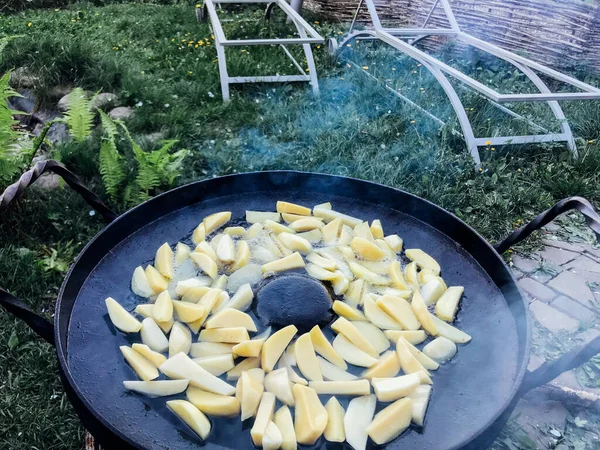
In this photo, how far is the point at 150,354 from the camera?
140 cm

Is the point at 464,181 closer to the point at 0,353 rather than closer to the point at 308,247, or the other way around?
the point at 308,247

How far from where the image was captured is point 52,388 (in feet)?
7.08

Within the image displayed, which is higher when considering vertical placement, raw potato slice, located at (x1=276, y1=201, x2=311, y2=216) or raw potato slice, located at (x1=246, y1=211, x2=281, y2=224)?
raw potato slice, located at (x1=276, y1=201, x2=311, y2=216)

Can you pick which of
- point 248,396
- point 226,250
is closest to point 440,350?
point 248,396

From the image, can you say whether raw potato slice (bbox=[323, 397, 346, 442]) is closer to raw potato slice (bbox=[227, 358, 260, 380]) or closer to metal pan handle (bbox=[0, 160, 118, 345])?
raw potato slice (bbox=[227, 358, 260, 380])

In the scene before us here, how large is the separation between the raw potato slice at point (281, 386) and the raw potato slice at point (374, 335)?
0.96ft

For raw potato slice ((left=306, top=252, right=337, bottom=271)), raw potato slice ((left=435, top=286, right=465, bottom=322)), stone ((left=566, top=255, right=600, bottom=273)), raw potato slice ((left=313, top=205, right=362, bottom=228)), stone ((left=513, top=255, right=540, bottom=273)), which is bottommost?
stone ((left=566, top=255, right=600, bottom=273))

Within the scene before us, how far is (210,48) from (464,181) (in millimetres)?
3395

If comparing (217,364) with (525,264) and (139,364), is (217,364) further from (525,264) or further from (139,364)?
(525,264)

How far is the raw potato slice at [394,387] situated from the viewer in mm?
1316

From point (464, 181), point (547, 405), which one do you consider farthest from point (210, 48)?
point (547, 405)

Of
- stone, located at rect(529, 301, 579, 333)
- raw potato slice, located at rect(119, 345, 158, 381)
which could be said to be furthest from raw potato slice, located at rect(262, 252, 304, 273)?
stone, located at rect(529, 301, 579, 333)

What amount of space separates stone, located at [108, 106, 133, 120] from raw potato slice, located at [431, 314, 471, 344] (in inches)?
131

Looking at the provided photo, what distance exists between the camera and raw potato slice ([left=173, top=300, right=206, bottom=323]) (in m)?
1.49
